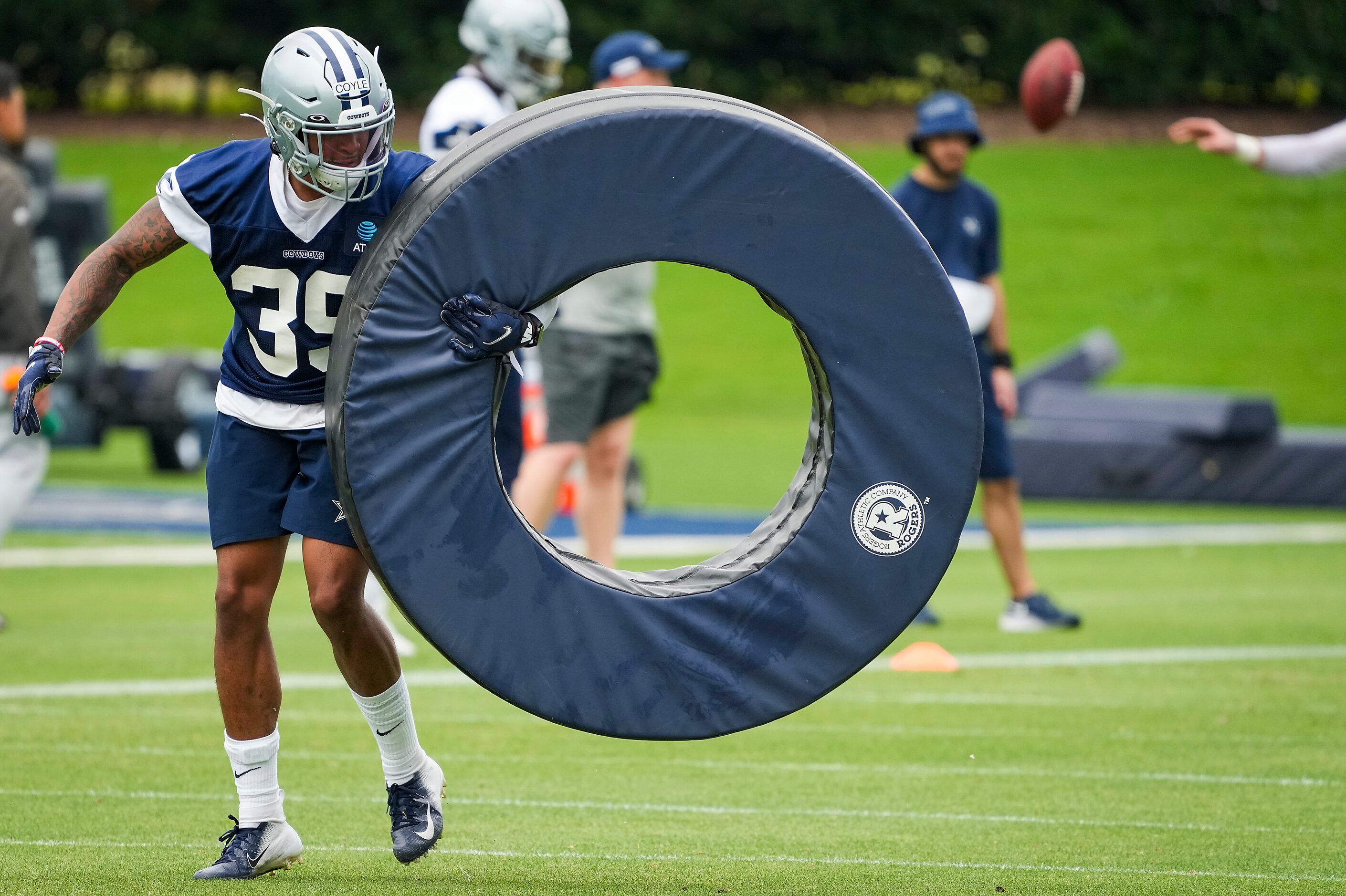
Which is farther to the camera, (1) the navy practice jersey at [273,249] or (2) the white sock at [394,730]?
(2) the white sock at [394,730]

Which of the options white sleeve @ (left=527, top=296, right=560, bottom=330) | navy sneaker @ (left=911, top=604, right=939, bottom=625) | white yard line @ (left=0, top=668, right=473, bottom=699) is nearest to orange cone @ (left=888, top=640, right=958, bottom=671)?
navy sneaker @ (left=911, top=604, right=939, bottom=625)

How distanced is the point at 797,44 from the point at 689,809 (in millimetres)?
30495

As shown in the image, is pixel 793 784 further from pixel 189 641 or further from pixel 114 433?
pixel 114 433

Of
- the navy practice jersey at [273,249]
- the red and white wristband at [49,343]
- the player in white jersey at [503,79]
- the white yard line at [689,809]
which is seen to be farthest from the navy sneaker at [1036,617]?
the red and white wristband at [49,343]

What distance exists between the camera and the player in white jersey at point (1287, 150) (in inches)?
212

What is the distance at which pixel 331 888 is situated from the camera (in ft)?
12.8

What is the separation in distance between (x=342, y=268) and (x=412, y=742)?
1.13 metres

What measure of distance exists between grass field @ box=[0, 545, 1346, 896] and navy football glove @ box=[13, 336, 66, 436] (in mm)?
986

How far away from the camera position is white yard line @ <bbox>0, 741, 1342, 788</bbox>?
506 centimetres

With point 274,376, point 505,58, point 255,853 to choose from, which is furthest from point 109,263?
point 505,58

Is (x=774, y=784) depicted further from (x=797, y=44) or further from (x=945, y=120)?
(x=797, y=44)

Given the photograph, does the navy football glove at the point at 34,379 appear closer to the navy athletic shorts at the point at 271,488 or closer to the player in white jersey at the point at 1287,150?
the navy athletic shorts at the point at 271,488

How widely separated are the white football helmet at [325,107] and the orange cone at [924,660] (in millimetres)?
3659

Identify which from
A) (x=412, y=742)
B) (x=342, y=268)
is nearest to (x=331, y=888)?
(x=412, y=742)
